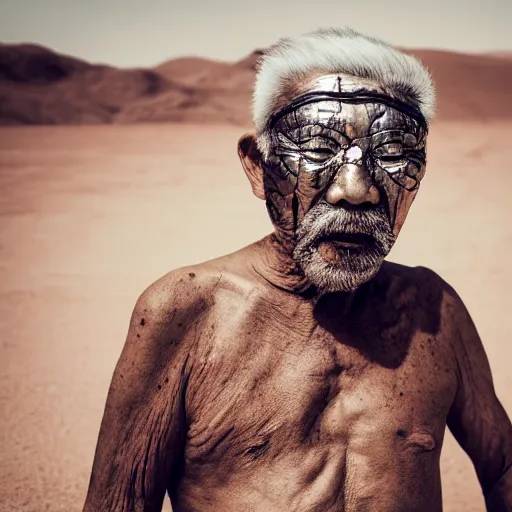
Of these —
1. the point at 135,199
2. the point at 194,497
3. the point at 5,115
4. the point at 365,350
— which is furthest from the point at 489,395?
the point at 5,115

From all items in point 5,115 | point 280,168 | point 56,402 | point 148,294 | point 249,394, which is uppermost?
point 280,168

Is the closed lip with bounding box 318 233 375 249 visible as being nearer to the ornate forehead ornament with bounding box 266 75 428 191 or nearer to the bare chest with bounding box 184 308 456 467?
the ornate forehead ornament with bounding box 266 75 428 191

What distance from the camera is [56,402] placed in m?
4.07

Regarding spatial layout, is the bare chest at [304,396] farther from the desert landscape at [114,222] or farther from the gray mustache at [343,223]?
the desert landscape at [114,222]

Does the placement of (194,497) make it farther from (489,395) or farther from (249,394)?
(489,395)

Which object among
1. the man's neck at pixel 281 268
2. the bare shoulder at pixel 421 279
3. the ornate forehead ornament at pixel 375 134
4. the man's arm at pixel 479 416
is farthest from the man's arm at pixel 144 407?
the man's arm at pixel 479 416

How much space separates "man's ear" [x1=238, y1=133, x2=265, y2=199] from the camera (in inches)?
68.2

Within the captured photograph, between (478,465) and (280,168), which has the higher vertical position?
(280,168)

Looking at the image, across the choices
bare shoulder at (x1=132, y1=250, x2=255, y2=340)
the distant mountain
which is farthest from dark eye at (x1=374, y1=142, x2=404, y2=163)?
the distant mountain

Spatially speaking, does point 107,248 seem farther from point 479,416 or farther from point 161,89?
point 161,89

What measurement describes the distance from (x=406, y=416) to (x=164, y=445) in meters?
0.55

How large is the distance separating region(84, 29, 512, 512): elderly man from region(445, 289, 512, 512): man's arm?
126mm

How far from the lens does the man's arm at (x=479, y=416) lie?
184 cm

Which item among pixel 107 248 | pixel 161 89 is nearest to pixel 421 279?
pixel 107 248
